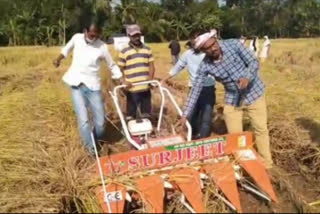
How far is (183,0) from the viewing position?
5816 cm

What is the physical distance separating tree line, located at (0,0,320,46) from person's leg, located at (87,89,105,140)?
23757 mm

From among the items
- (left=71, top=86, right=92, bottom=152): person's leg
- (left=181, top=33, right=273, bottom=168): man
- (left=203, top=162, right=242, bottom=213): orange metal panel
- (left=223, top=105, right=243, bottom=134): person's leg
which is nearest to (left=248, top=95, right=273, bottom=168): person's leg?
(left=181, top=33, right=273, bottom=168): man

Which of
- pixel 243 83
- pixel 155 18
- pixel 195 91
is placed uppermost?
pixel 243 83

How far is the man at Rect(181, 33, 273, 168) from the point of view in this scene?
490 cm

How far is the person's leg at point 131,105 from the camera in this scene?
6.36 m

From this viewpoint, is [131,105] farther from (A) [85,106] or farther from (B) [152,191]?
(B) [152,191]

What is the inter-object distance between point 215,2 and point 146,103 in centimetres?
5591

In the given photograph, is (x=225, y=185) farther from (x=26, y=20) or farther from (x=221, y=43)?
(x=26, y=20)

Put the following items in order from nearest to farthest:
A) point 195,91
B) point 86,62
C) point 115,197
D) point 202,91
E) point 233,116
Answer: point 115,197 < point 195,91 < point 233,116 < point 86,62 < point 202,91

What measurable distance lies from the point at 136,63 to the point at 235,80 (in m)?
1.59

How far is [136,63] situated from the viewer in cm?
619

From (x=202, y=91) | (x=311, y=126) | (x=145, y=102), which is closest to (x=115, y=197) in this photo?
(x=202, y=91)

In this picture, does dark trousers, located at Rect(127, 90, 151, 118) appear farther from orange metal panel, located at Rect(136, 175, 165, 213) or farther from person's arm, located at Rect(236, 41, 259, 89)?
orange metal panel, located at Rect(136, 175, 165, 213)

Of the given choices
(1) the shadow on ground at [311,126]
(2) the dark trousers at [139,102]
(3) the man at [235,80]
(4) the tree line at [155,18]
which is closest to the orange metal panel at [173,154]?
(3) the man at [235,80]
